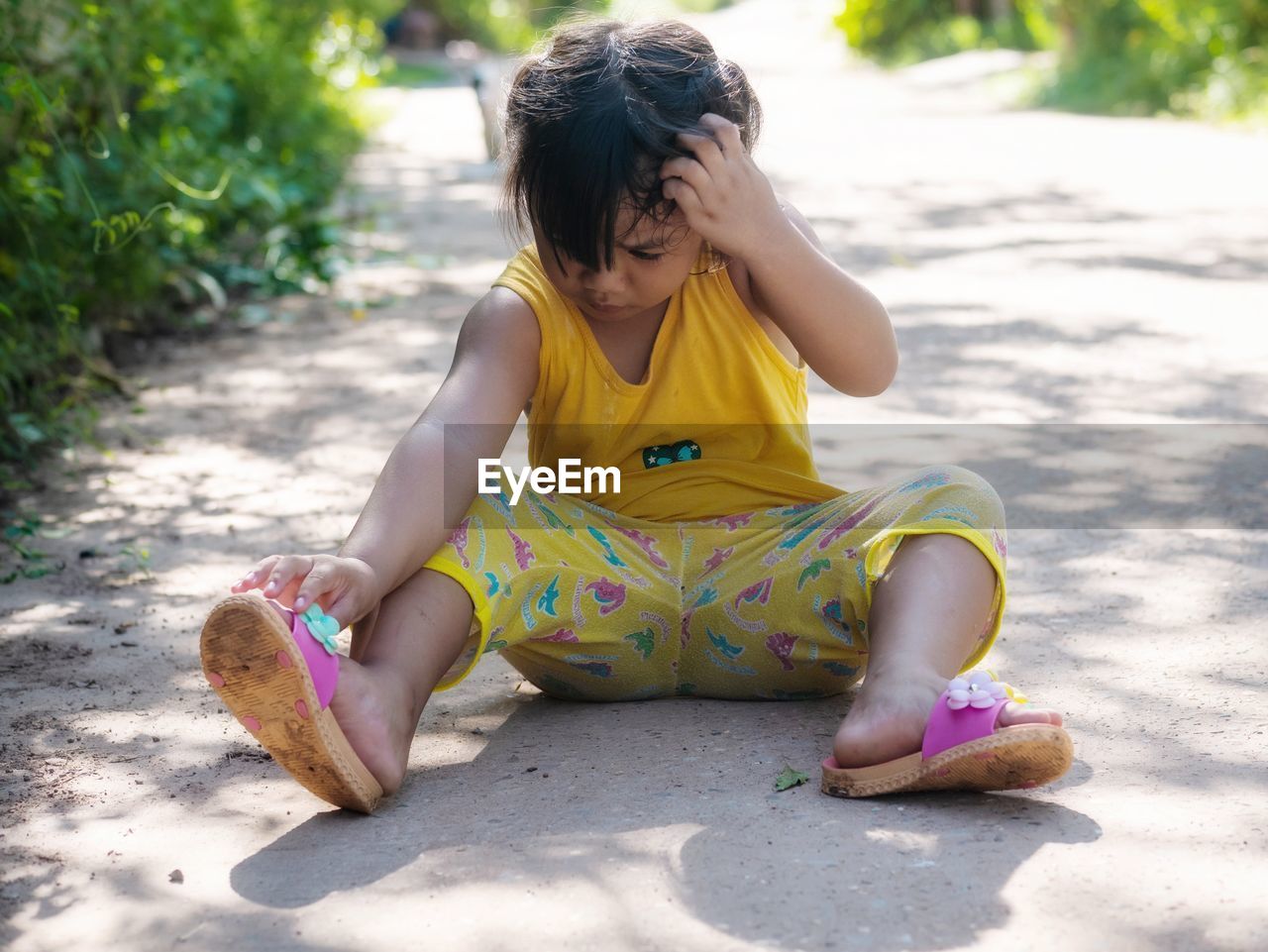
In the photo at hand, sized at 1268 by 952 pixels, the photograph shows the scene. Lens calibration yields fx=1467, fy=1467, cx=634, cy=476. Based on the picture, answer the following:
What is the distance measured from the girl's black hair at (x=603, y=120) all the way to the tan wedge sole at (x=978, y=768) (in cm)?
72

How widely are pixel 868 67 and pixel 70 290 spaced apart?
1915 cm

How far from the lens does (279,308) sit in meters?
5.41

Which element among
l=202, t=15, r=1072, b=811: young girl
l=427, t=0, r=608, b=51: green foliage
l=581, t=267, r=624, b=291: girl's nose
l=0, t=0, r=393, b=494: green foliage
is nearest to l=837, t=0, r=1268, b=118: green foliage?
l=0, t=0, r=393, b=494: green foliage

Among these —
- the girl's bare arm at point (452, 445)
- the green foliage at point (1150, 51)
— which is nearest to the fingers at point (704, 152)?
the girl's bare arm at point (452, 445)

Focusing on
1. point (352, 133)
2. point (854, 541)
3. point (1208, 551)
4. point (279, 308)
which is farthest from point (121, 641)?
point (352, 133)

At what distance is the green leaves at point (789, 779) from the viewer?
1.73 m

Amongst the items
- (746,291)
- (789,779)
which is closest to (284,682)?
(789,779)

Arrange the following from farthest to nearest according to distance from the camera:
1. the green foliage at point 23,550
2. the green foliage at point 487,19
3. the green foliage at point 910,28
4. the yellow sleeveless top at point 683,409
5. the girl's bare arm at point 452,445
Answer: the green foliage at point 487,19, the green foliage at point 910,28, the green foliage at point 23,550, the yellow sleeveless top at point 683,409, the girl's bare arm at point 452,445

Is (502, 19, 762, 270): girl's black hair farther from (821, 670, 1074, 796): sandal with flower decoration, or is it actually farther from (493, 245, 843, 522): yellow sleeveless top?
(821, 670, 1074, 796): sandal with flower decoration

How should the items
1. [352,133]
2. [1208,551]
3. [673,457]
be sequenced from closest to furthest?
1. [673,457]
2. [1208,551]
3. [352,133]

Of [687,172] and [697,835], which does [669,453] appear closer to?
[687,172]

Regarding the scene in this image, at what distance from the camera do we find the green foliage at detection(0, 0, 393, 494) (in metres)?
3.30

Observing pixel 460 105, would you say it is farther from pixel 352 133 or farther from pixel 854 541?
pixel 854 541

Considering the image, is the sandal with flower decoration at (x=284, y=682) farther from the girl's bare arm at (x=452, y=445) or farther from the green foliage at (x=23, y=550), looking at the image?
the green foliage at (x=23, y=550)
